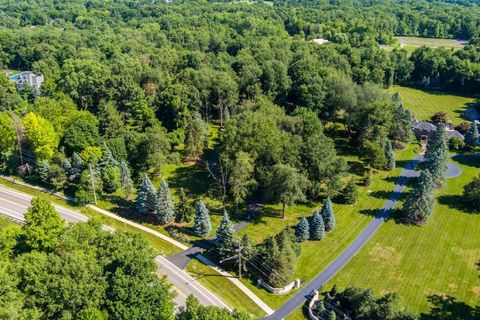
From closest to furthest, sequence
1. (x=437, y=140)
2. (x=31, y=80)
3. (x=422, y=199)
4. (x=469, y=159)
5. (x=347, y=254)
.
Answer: (x=347, y=254), (x=422, y=199), (x=437, y=140), (x=469, y=159), (x=31, y=80)

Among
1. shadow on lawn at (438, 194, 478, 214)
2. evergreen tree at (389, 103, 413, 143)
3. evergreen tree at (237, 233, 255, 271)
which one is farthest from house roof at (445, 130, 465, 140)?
evergreen tree at (237, 233, 255, 271)

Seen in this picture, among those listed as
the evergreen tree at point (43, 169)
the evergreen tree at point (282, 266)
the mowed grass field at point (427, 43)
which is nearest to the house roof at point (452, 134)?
the evergreen tree at point (282, 266)

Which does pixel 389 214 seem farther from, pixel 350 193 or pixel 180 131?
pixel 180 131

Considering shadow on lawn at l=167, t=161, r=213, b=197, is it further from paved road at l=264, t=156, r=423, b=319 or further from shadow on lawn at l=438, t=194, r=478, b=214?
shadow on lawn at l=438, t=194, r=478, b=214

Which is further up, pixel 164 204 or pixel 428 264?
pixel 164 204

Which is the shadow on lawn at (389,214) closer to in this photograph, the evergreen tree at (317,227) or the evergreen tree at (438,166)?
A: the evergreen tree at (438,166)

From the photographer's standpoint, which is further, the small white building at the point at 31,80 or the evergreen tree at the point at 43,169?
the small white building at the point at 31,80

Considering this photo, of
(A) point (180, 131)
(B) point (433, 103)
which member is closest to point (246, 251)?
(A) point (180, 131)
